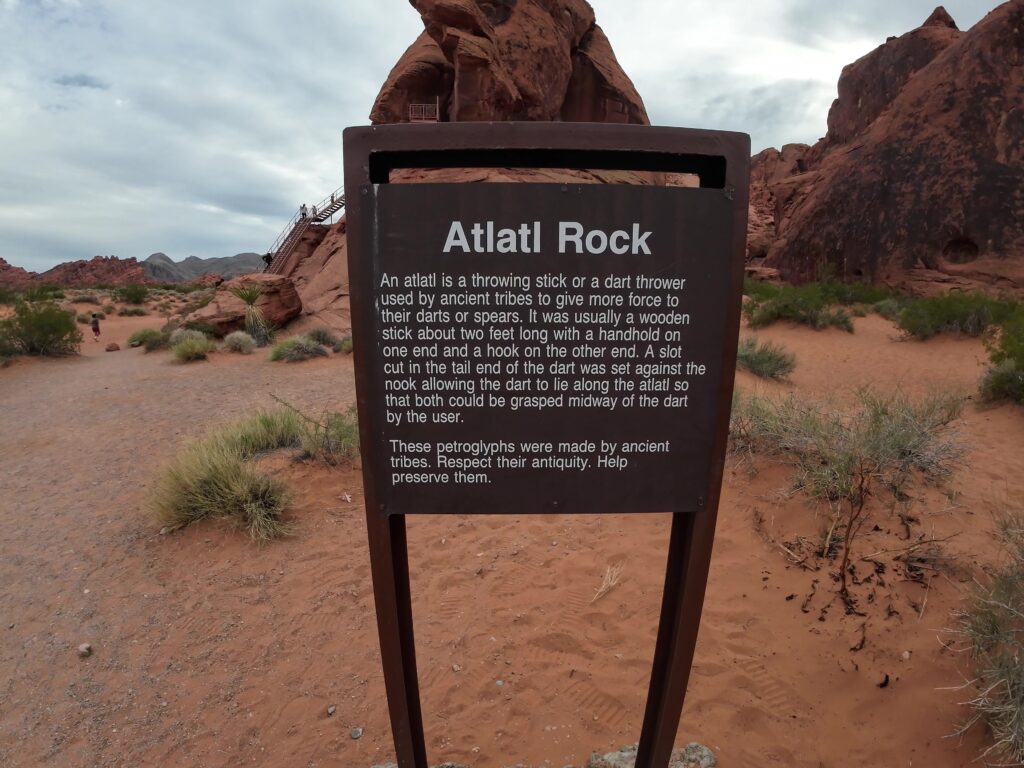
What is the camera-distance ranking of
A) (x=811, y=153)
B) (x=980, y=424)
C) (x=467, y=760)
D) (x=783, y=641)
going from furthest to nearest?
1. (x=811, y=153)
2. (x=980, y=424)
3. (x=783, y=641)
4. (x=467, y=760)

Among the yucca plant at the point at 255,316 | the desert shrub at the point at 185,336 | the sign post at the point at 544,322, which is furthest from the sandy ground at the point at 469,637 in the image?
the yucca plant at the point at 255,316

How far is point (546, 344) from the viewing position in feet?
5.51

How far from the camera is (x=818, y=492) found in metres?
4.16

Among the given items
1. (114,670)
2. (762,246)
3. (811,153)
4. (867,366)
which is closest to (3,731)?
(114,670)

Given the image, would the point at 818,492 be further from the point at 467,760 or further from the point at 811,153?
the point at 811,153

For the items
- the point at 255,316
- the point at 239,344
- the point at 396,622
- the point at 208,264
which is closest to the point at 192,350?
the point at 239,344

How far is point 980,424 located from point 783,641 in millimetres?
5331

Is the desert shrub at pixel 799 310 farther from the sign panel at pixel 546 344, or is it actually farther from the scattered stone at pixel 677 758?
the sign panel at pixel 546 344

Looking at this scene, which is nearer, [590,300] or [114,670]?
[590,300]

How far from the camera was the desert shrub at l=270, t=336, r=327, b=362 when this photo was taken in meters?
13.3

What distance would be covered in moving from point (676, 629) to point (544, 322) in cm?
118

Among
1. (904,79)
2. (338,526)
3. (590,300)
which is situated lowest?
(338,526)

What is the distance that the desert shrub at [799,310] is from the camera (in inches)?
537

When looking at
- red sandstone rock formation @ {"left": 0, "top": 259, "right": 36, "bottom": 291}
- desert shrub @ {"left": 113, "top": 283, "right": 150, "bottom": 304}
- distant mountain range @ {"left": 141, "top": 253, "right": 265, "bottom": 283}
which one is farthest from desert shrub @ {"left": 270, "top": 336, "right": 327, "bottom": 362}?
distant mountain range @ {"left": 141, "top": 253, "right": 265, "bottom": 283}
